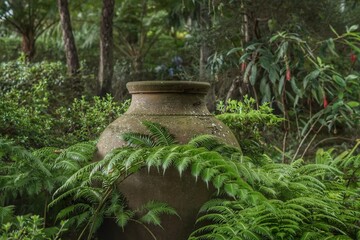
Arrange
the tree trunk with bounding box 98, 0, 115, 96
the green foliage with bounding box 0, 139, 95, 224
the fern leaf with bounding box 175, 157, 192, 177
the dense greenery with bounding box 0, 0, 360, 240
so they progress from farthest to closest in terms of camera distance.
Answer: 1. the tree trunk with bounding box 98, 0, 115, 96
2. the green foliage with bounding box 0, 139, 95, 224
3. the dense greenery with bounding box 0, 0, 360, 240
4. the fern leaf with bounding box 175, 157, 192, 177

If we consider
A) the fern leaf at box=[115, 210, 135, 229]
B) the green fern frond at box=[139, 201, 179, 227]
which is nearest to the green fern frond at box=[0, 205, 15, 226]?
the fern leaf at box=[115, 210, 135, 229]

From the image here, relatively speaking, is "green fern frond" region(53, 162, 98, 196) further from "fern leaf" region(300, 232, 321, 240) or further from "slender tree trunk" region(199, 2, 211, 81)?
"slender tree trunk" region(199, 2, 211, 81)

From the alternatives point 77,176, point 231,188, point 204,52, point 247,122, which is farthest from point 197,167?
point 204,52

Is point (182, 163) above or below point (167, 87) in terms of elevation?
below

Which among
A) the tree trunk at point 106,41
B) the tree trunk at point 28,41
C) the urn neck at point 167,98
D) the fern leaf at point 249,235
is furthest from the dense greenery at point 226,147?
the tree trunk at point 106,41

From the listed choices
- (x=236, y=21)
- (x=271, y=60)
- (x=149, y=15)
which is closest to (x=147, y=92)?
(x=271, y=60)

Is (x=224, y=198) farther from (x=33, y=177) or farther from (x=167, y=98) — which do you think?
(x=33, y=177)

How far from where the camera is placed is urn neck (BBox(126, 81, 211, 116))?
308 centimetres

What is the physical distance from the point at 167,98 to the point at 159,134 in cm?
32

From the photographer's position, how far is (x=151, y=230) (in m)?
2.84

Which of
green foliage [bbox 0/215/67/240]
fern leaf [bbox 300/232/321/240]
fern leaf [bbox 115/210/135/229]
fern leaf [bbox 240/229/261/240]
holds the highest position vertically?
green foliage [bbox 0/215/67/240]

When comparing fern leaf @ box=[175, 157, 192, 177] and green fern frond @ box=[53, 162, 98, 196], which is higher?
fern leaf @ box=[175, 157, 192, 177]

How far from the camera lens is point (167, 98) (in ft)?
10.1

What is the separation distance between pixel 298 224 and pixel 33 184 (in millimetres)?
1430
